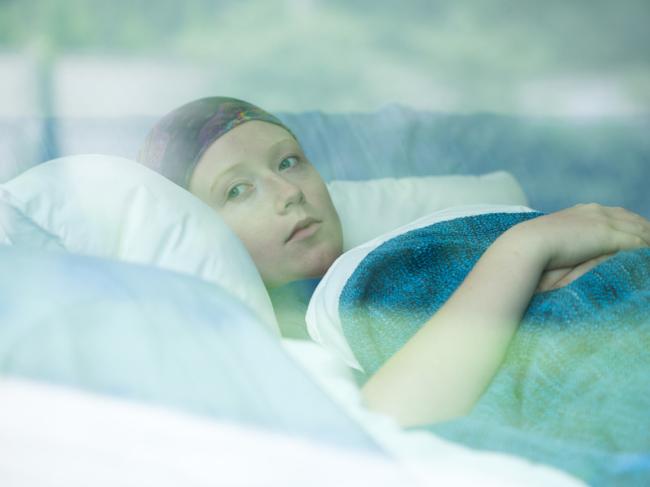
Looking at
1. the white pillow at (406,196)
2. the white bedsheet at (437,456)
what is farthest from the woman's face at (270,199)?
the white bedsheet at (437,456)

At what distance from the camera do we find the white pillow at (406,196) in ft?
3.08

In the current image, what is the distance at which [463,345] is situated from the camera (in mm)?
516

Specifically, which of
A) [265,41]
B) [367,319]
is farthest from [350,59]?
[367,319]

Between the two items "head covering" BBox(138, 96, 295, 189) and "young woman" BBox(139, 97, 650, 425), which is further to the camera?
"head covering" BBox(138, 96, 295, 189)

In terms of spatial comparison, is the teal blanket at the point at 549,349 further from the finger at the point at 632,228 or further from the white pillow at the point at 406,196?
the white pillow at the point at 406,196

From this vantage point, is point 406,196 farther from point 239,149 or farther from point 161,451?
point 161,451

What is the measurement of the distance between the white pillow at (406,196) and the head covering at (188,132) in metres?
0.27

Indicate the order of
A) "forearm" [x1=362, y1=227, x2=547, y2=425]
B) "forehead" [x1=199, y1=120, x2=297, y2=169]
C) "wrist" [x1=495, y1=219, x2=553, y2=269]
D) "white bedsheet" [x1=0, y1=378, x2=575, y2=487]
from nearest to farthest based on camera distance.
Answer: "white bedsheet" [x1=0, y1=378, x2=575, y2=487]
"forearm" [x1=362, y1=227, x2=547, y2=425]
"wrist" [x1=495, y1=219, x2=553, y2=269]
"forehead" [x1=199, y1=120, x2=297, y2=169]

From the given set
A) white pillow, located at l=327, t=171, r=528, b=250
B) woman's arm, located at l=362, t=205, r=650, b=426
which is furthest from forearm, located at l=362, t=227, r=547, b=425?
white pillow, located at l=327, t=171, r=528, b=250

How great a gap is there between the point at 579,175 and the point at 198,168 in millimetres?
416

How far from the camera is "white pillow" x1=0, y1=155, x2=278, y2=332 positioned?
1.72 feet

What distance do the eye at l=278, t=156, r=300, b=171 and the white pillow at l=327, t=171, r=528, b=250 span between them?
0.51ft

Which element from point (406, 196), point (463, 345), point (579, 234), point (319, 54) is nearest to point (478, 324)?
A: point (463, 345)

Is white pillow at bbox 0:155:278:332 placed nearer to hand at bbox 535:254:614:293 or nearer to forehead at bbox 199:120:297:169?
forehead at bbox 199:120:297:169
